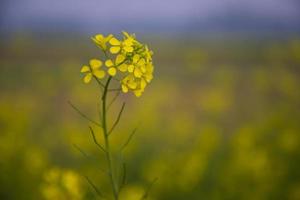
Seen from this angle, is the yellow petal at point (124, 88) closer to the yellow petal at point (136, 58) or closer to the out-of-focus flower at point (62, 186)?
the yellow petal at point (136, 58)

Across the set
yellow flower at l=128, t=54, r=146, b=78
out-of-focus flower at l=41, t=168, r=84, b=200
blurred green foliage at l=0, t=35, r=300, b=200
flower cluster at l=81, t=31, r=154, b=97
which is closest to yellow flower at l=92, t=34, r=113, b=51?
flower cluster at l=81, t=31, r=154, b=97

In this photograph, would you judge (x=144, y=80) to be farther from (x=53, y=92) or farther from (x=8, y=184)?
(x=53, y=92)

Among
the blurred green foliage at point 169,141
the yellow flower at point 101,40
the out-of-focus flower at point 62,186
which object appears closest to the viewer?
the yellow flower at point 101,40

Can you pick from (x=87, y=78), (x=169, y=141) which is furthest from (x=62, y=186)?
(x=169, y=141)

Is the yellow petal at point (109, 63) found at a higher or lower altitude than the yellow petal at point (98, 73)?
higher

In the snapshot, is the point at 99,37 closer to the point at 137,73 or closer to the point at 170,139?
the point at 137,73

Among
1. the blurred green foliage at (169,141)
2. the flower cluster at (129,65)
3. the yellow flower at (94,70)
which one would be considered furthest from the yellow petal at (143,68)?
the blurred green foliage at (169,141)

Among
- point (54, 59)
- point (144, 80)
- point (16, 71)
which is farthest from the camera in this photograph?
point (54, 59)

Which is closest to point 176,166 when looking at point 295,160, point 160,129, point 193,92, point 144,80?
point 295,160
